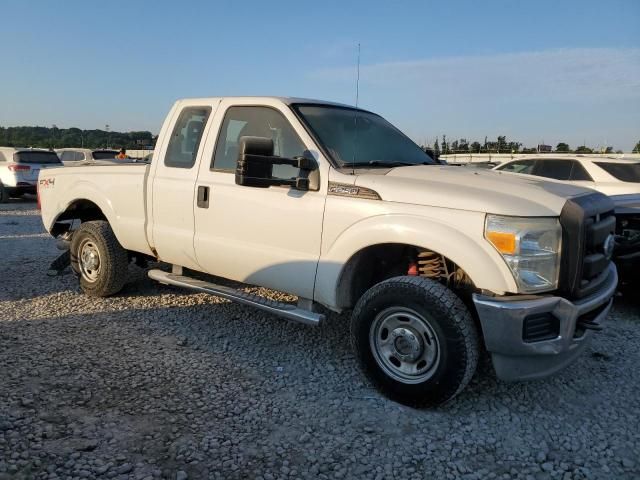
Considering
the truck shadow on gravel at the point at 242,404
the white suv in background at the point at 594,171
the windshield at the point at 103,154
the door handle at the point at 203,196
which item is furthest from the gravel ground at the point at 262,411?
the windshield at the point at 103,154

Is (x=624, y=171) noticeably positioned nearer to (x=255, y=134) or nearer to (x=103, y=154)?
(x=255, y=134)

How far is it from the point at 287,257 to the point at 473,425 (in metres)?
1.74

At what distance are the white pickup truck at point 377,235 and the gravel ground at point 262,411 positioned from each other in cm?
36

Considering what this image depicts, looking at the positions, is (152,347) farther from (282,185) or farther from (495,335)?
(495,335)

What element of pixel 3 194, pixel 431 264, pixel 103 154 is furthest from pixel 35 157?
pixel 431 264

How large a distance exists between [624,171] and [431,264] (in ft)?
24.0

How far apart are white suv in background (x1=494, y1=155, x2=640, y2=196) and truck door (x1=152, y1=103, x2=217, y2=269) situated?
238 inches

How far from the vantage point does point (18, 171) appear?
1619cm

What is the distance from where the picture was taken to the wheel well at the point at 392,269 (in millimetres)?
3594

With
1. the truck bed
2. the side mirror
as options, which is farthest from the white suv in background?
the truck bed

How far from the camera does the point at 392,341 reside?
352cm

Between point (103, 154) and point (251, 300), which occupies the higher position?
point (103, 154)

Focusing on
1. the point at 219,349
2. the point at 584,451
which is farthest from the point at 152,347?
the point at 584,451

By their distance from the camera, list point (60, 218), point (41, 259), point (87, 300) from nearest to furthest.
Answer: point (87, 300) < point (60, 218) < point (41, 259)
